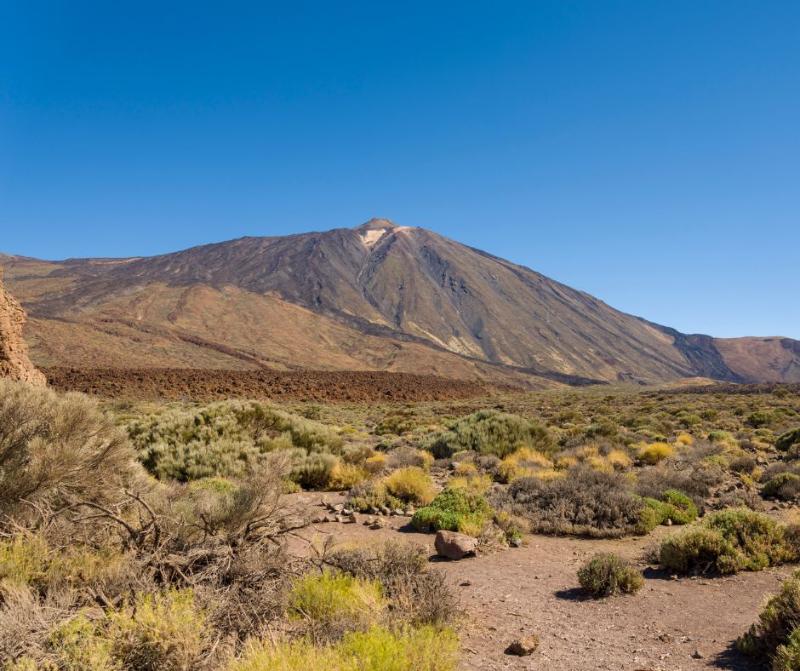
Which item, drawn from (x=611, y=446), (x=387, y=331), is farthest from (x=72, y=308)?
(x=611, y=446)

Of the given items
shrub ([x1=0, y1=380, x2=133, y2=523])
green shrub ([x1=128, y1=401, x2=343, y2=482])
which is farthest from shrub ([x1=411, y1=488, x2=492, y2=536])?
shrub ([x1=0, y1=380, x2=133, y2=523])

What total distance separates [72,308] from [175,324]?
63.9ft

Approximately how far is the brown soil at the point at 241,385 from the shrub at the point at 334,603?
103ft

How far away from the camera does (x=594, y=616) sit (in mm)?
4809

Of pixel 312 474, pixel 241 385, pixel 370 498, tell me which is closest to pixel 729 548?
pixel 370 498

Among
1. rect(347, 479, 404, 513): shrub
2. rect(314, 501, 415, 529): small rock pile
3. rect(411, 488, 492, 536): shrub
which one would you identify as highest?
rect(411, 488, 492, 536): shrub

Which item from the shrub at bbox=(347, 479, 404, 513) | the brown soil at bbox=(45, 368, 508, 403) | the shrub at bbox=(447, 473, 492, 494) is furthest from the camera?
the brown soil at bbox=(45, 368, 508, 403)

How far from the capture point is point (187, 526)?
14.9 ft

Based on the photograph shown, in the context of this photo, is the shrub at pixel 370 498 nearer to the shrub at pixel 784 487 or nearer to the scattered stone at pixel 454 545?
the scattered stone at pixel 454 545

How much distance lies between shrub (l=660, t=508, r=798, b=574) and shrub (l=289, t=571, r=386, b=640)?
399 cm

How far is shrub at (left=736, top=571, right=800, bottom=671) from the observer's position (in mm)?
3814

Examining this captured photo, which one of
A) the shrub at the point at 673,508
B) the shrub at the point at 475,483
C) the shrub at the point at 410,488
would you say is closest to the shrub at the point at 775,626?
the shrub at the point at 673,508

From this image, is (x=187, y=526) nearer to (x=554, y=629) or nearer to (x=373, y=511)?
(x=554, y=629)

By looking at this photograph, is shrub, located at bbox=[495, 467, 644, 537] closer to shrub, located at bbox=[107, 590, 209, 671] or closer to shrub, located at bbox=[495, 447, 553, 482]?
shrub, located at bbox=[495, 447, 553, 482]
